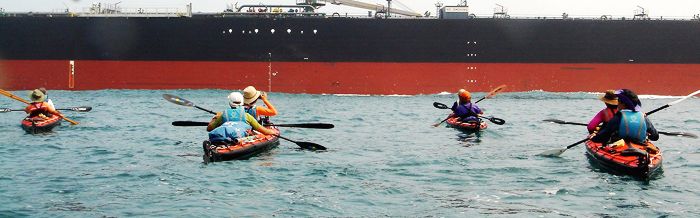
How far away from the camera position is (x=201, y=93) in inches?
1487

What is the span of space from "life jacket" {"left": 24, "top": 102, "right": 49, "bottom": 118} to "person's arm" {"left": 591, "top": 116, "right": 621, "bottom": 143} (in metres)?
15.4

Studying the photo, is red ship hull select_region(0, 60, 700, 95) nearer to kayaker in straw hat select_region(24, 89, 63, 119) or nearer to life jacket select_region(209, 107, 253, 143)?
kayaker in straw hat select_region(24, 89, 63, 119)

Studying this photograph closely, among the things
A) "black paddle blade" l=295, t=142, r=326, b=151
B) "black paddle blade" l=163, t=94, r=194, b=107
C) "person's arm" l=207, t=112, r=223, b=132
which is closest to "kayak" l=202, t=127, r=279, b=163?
"person's arm" l=207, t=112, r=223, b=132

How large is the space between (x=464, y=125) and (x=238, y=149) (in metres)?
8.98

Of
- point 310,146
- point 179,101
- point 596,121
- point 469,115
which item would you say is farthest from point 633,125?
point 179,101

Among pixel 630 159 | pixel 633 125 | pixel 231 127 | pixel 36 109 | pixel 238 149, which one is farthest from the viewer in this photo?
pixel 36 109

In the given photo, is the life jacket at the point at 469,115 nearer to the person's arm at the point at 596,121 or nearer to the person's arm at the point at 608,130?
the person's arm at the point at 596,121

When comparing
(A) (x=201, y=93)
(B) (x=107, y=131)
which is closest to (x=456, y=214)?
(B) (x=107, y=131)

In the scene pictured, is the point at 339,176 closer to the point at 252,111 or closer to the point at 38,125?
the point at 252,111

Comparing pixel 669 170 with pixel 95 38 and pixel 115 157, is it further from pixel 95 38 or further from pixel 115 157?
pixel 95 38

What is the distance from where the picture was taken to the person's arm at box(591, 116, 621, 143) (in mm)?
14227

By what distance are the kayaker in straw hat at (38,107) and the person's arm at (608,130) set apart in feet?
50.1

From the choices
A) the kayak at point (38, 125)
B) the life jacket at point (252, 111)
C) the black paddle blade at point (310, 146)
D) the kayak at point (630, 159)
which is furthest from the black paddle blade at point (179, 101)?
the kayak at point (630, 159)

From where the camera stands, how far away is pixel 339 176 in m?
13.9
